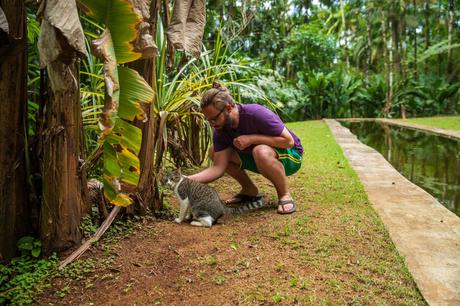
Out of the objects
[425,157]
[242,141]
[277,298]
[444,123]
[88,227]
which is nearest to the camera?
[277,298]

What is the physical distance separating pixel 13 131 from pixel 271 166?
1845 mm

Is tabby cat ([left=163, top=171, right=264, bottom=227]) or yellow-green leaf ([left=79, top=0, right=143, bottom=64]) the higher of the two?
yellow-green leaf ([left=79, top=0, right=143, bottom=64])

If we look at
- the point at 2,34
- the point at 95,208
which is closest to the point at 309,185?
the point at 95,208

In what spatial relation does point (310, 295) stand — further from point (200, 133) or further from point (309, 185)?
point (200, 133)

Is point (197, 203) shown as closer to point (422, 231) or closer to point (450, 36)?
point (422, 231)

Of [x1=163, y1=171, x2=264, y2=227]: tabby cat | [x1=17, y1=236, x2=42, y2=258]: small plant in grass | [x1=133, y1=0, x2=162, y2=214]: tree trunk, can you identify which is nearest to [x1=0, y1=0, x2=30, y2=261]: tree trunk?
[x1=17, y1=236, x2=42, y2=258]: small plant in grass

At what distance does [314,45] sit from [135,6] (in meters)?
14.5

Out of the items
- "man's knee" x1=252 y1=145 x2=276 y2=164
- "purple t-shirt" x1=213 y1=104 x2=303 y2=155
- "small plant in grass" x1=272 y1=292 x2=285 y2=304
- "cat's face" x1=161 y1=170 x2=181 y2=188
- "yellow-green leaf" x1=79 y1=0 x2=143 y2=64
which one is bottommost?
"small plant in grass" x1=272 y1=292 x2=285 y2=304

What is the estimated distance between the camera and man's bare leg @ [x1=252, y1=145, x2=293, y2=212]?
131 inches

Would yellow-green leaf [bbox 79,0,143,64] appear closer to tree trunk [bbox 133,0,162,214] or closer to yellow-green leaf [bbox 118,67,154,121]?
yellow-green leaf [bbox 118,67,154,121]

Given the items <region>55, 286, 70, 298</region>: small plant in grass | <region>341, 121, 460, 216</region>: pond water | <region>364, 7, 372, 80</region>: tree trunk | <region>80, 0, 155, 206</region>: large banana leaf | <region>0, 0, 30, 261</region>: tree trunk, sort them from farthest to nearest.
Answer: <region>364, 7, 372, 80</region>: tree trunk
<region>341, 121, 460, 216</region>: pond water
<region>0, 0, 30, 261</region>: tree trunk
<region>55, 286, 70, 298</region>: small plant in grass
<region>80, 0, 155, 206</region>: large banana leaf

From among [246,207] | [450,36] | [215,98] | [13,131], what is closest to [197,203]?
[246,207]

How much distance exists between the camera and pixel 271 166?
3.36 m

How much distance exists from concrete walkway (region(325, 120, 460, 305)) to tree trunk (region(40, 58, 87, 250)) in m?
1.99
